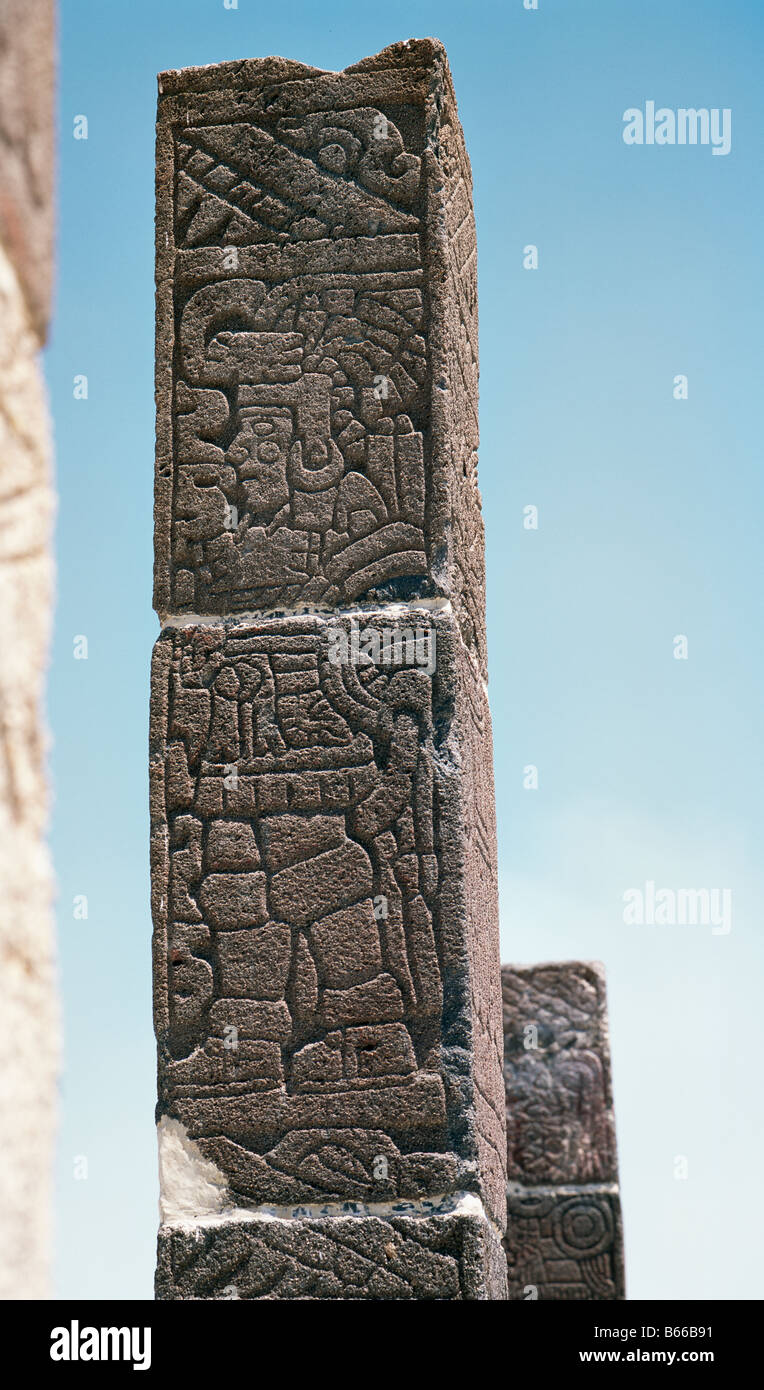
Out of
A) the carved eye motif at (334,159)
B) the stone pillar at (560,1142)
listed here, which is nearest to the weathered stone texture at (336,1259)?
the carved eye motif at (334,159)

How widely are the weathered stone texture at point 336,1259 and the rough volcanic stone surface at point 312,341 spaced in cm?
126

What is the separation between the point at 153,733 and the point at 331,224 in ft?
4.01

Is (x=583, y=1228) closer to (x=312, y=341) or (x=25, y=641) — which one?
(x=312, y=341)

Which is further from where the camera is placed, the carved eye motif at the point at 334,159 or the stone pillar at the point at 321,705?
the carved eye motif at the point at 334,159

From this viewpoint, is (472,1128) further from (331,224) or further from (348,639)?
(331,224)

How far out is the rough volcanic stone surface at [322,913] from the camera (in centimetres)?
322

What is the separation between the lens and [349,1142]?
10.5ft

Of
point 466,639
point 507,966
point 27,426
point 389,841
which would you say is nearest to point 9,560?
point 27,426

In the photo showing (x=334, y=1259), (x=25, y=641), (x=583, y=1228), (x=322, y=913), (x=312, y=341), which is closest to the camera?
(x=25, y=641)

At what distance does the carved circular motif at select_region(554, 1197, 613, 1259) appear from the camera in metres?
7.53

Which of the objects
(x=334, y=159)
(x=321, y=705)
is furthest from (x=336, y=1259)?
(x=334, y=159)

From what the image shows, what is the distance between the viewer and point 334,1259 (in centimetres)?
313

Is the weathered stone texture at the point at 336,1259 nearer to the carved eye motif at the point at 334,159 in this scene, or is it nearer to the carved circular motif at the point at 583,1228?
the carved eye motif at the point at 334,159

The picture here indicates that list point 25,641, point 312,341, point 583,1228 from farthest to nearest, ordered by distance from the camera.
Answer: point 583,1228 → point 312,341 → point 25,641
